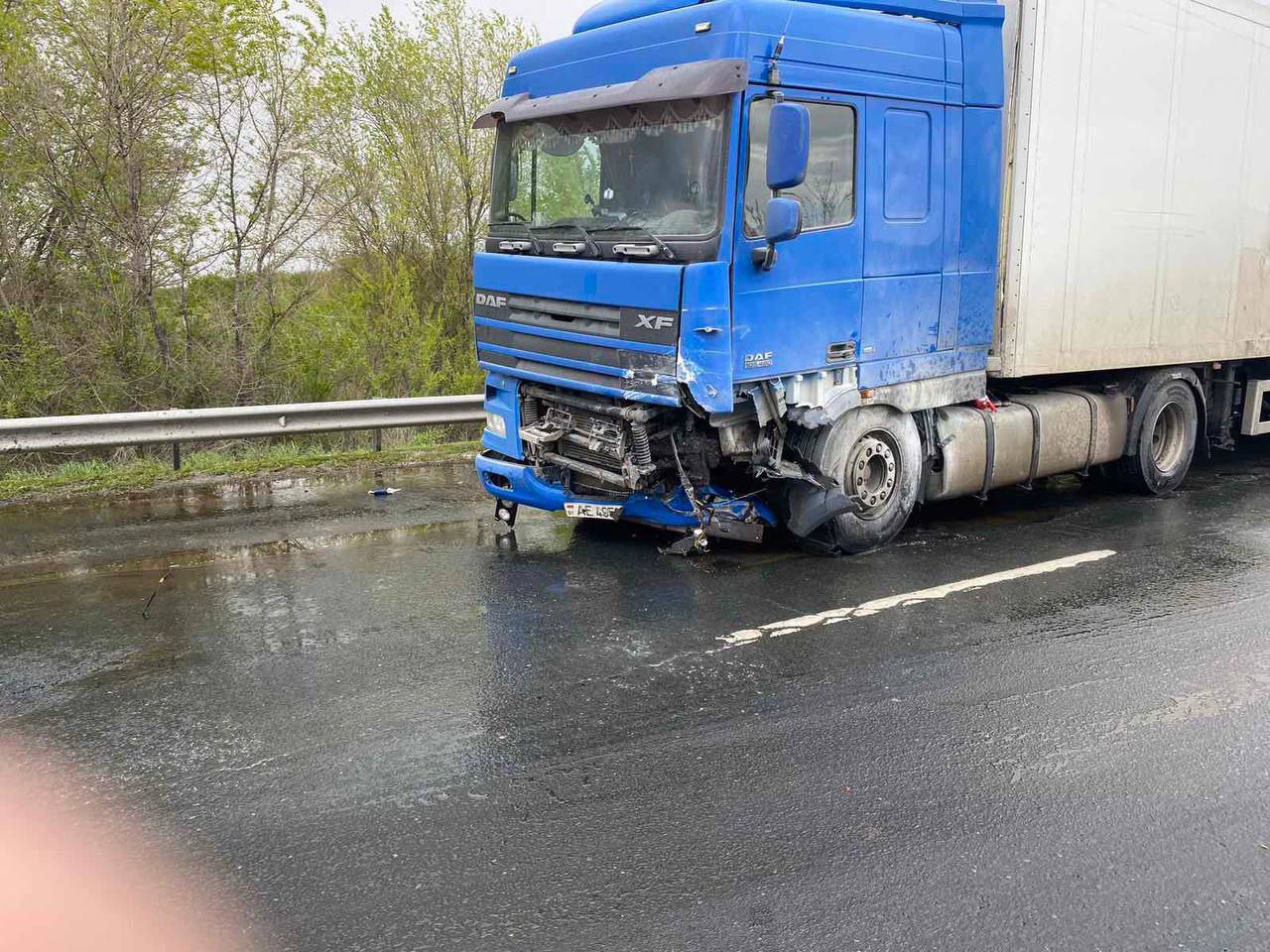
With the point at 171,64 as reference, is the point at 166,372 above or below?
below

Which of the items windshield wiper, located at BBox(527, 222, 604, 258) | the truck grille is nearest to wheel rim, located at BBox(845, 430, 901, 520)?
the truck grille

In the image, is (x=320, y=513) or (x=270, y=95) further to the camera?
(x=270, y=95)

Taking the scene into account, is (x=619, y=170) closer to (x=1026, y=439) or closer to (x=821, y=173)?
(x=821, y=173)

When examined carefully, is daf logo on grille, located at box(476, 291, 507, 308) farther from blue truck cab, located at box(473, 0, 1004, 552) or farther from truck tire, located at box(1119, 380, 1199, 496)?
truck tire, located at box(1119, 380, 1199, 496)

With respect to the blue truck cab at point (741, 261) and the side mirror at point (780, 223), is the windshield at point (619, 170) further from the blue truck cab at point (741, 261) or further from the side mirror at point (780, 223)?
the side mirror at point (780, 223)

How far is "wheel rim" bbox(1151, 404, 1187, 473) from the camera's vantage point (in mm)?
9102

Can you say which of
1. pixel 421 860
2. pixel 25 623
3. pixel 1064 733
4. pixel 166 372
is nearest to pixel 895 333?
pixel 1064 733

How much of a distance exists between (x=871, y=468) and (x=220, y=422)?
5.48m

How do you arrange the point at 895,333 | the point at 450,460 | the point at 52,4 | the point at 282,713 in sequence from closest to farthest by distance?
1. the point at 282,713
2. the point at 895,333
3. the point at 450,460
4. the point at 52,4

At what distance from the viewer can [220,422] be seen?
29.1 ft

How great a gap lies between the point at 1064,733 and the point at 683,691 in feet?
5.32

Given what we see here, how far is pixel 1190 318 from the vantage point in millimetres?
8867

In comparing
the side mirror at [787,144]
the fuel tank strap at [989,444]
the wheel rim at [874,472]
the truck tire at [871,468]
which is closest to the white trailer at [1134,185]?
the fuel tank strap at [989,444]

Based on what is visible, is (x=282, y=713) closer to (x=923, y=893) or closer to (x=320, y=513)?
(x=923, y=893)
